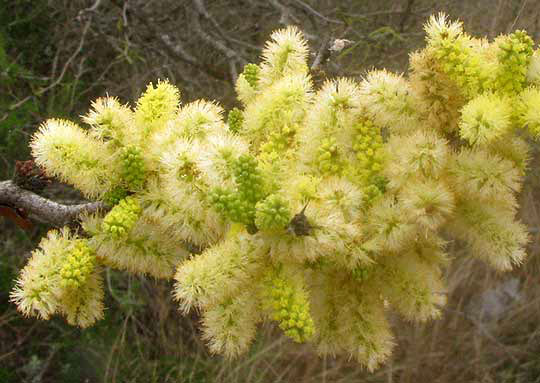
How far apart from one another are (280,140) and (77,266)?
0.62 meters

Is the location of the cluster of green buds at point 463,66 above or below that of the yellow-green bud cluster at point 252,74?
below

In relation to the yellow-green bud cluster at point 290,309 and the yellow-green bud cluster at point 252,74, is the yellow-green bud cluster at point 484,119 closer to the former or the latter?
the yellow-green bud cluster at point 290,309

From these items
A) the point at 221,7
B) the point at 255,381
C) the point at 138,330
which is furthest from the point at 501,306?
the point at 221,7

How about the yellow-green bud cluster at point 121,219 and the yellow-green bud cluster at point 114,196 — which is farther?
the yellow-green bud cluster at point 114,196

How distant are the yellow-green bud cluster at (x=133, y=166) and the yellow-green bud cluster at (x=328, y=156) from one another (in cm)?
46

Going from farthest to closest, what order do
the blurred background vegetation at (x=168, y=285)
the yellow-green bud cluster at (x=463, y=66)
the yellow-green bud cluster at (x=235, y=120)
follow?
the blurred background vegetation at (x=168, y=285) < the yellow-green bud cluster at (x=235, y=120) < the yellow-green bud cluster at (x=463, y=66)

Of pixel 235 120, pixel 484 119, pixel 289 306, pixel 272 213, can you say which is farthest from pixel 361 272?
pixel 235 120

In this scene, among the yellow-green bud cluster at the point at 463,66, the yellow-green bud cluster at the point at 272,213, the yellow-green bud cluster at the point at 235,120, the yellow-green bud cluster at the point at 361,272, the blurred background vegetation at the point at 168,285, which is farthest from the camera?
the blurred background vegetation at the point at 168,285

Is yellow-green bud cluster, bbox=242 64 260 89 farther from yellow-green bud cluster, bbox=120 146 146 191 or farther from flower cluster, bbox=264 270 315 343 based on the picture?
flower cluster, bbox=264 270 315 343

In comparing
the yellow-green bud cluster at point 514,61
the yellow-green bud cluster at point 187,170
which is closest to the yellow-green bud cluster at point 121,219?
the yellow-green bud cluster at point 187,170

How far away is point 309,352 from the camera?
4.25 metres

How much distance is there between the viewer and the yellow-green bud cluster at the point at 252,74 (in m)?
1.73

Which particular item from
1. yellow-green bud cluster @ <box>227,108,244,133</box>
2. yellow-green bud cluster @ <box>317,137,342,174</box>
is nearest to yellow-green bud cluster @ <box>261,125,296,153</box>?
yellow-green bud cluster @ <box>317,137,342,174</box>

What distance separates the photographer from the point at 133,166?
1.46m
